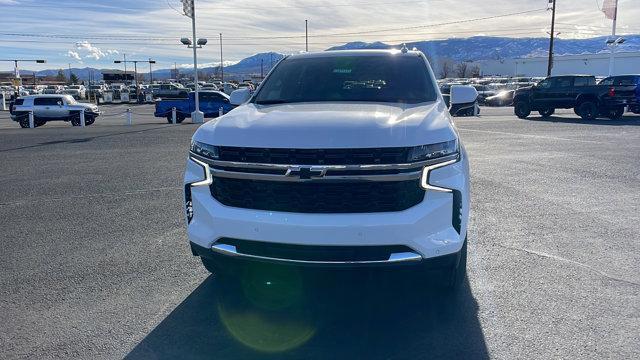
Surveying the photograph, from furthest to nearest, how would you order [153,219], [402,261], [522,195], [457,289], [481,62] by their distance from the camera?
1. [481,62]
2. [522,195]
3. [153,219]
4. [457,289]
5. [402,261]

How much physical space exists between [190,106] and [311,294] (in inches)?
942

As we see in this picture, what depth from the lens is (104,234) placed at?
19.9ft

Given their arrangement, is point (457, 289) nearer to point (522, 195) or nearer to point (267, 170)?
point (267, 170)

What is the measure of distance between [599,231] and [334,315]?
367cm

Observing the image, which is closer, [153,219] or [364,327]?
[364,327]

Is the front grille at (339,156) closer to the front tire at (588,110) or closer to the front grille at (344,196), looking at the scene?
the front grille at (344,196)

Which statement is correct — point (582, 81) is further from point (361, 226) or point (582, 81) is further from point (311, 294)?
point (361, 226)

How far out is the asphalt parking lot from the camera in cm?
350

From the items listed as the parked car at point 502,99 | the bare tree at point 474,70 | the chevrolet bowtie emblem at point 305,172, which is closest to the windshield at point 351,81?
the chevrolet bowtie emblem at point 305,172

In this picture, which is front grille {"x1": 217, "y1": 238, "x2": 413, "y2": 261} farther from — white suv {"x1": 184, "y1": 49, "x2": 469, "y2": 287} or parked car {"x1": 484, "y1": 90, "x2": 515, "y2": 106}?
parked car {"x1": 484, "y1": 90, "x2": 515, "y2": 106}

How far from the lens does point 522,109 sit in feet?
84.7

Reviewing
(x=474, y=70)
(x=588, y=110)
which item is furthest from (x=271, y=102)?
(x=474, y=70)

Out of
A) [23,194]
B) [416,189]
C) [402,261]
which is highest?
[416,189]

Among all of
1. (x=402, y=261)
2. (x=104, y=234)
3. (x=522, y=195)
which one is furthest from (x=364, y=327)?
(x=522, y=195)
